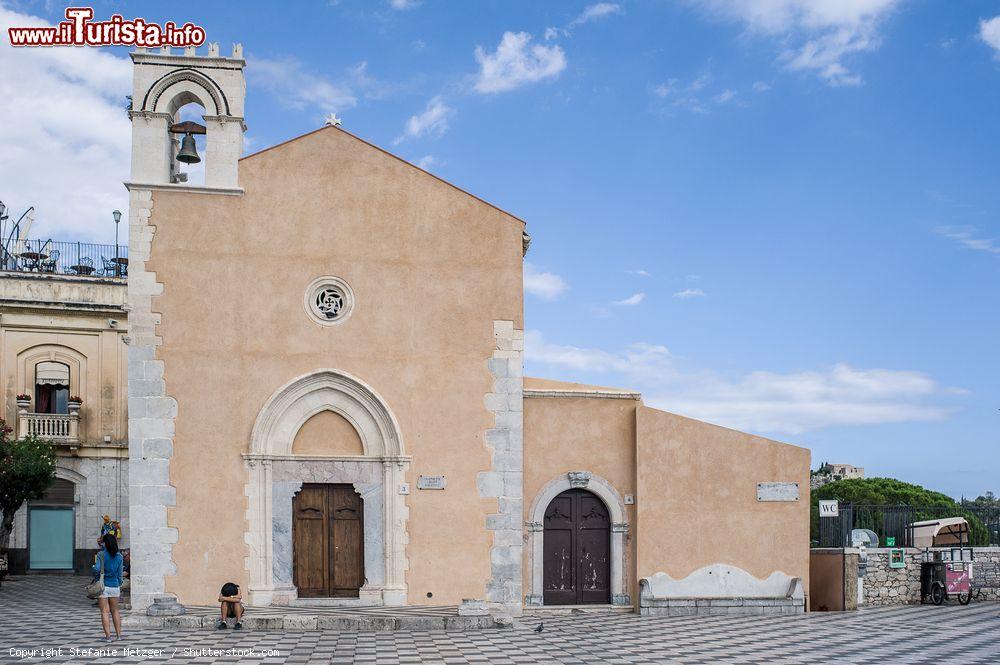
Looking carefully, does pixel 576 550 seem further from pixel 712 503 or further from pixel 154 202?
pixel 154 202

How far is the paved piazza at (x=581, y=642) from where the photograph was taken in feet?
37.4

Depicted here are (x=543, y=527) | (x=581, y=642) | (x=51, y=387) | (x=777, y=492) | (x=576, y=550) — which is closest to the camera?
(x=581, y=642)

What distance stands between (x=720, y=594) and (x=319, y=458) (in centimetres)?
740

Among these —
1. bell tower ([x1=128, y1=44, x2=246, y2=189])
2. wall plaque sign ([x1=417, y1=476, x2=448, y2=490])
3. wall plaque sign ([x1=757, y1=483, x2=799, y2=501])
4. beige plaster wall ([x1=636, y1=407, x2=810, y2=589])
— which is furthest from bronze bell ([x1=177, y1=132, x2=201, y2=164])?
wall plaque sign ([x1=757, y1=483, x2=799, y2=501])

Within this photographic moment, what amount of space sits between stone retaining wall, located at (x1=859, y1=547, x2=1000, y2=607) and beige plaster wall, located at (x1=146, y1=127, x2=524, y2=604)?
26.2 ft

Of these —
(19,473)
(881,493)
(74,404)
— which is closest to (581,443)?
(19,473)

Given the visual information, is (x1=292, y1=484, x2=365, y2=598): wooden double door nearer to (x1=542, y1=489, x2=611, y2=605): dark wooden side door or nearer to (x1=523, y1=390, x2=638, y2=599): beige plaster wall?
(x1=523, y1=390, x2=638, y2=599): beige plaster wall

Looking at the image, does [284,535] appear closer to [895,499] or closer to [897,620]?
[897,620]

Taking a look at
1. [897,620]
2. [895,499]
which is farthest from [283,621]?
[895,499]

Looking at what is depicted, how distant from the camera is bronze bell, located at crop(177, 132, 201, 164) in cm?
1506

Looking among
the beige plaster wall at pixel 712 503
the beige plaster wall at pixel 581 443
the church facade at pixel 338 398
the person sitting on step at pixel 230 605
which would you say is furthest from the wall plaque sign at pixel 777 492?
the person sitting on step at pixel 230 605

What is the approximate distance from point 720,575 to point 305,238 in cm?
927

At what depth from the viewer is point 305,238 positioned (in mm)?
15281

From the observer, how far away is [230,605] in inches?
539
